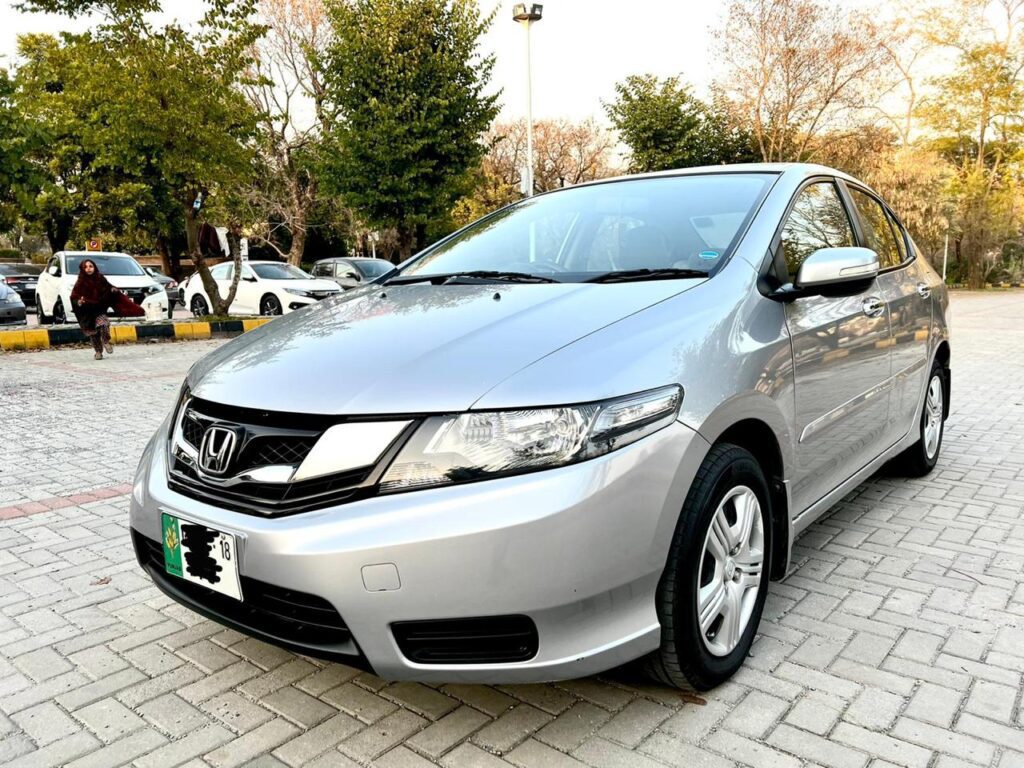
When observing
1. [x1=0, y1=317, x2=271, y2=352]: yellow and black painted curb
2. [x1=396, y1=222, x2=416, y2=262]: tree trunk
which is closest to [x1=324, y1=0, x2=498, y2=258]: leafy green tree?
[x1=396, y1=222, x2=416, y2=262]: tree trunk

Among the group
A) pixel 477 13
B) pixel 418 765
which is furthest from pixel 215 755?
pixel 477 13

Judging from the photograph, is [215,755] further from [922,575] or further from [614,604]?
[922,575]

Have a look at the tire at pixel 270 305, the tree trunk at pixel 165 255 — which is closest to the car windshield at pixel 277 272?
the tire at pixel 270 305

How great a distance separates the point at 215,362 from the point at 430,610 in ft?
4.01

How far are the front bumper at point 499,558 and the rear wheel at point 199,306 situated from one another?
58.3 feet

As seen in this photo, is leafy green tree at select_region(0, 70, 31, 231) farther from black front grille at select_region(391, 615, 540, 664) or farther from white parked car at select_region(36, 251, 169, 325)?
black front grille at select_region(391, 615, 540, 664)

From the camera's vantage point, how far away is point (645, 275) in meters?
2.80

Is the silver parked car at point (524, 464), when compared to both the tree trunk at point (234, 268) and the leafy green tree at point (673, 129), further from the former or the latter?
the leafy green tree at point (673, 129)

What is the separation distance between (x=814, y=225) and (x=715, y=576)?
5.49ft

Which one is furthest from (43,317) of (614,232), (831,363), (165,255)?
(165,255)

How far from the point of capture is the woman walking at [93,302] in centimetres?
1127

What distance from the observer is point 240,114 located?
15188 mm

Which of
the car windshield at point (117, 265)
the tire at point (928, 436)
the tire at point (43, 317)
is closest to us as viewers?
the tire at point (928, 436)

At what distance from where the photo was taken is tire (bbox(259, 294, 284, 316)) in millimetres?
17500
